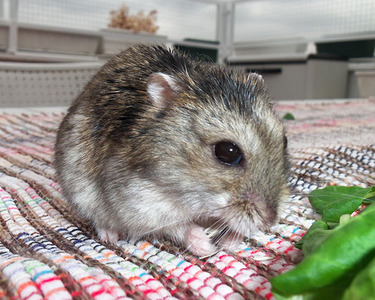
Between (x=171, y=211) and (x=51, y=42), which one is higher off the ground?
(x=51, y=42)

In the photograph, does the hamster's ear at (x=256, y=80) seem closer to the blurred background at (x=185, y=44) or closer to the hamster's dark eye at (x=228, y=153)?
the hamster's dark eye at (x=228, y=153)

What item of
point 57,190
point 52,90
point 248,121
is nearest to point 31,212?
point 57,190

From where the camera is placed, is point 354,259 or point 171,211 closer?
point 354,259

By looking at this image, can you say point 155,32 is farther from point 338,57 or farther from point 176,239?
point 176,239

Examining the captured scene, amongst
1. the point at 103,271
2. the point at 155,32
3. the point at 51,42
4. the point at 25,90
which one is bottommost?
the point at 103,271

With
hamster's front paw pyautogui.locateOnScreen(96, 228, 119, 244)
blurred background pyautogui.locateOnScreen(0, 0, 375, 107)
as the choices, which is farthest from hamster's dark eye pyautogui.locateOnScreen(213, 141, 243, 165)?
blurred background pyautogui.locateOnScreen(0, 0, 375, 107)

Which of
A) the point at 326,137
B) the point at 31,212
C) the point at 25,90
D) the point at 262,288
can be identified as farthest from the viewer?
the point at 25,90

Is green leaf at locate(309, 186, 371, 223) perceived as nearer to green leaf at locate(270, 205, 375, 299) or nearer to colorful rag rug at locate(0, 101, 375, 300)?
colorful rag rug at locate(0, 101, 375, 300)
